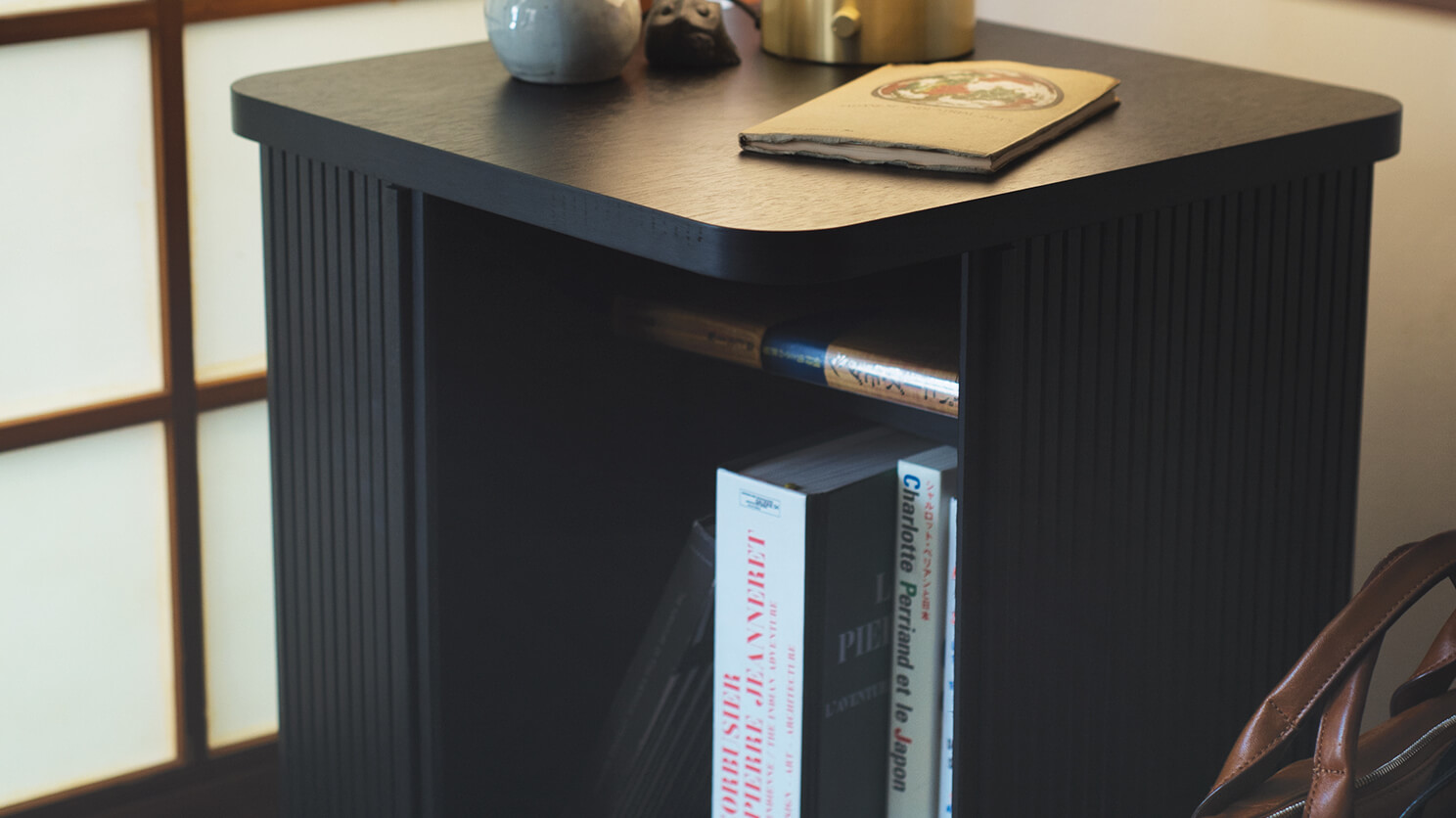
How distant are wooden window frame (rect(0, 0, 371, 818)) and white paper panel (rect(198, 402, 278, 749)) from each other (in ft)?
0.05

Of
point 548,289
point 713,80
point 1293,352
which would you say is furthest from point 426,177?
point 1293,352

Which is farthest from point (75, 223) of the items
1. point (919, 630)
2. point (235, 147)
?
point (919, 630)

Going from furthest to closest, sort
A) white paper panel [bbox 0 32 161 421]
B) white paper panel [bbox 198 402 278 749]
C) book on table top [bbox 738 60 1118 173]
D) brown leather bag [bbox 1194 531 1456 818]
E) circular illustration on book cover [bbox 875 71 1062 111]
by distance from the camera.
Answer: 1. white paper panel [bbox 198 402 278 749]
2. white paper panel [bbox 0 32 161 421]
3. circular illustration on book cover [bbox 875 71 1062 111]
4. book on table top [bbox 738 60 1118 173]
5. brown leather bag [bbox 1194 531 1456 818]

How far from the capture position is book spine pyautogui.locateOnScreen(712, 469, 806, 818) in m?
0.89

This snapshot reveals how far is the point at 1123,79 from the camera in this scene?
3.43 ft

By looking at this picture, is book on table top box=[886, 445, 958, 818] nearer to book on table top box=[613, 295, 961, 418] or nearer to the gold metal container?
book on table top box=[613, 295, 961, 418]

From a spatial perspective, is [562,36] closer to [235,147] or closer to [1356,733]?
[235,147]

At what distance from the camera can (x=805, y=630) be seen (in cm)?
89

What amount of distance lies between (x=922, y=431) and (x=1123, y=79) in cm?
28

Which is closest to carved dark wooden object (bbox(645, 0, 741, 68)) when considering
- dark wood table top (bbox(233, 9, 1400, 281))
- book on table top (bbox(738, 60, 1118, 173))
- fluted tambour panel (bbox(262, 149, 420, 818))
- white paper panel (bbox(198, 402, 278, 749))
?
dark wood table top (bbox(233, 9, 1400, 281))

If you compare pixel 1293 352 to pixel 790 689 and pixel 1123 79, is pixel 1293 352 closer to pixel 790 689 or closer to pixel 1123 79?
pixel 1123 79

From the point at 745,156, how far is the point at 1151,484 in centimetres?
28

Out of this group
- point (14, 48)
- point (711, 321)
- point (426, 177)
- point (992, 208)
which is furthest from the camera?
point (14, 48)

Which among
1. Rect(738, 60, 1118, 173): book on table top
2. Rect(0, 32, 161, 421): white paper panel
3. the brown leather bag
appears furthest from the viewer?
Rect(0, 32, 161, 421): white paper panel
